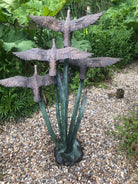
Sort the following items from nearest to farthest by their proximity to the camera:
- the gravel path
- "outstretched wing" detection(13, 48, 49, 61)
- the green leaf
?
"outstretched wing" detection(13, 48, 49, 61) < the gravel path < the green leaf

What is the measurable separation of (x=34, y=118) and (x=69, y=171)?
96 cm

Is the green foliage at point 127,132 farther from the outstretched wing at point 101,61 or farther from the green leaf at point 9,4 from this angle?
the green leaf at point 9,4

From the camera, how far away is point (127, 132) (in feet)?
6.48

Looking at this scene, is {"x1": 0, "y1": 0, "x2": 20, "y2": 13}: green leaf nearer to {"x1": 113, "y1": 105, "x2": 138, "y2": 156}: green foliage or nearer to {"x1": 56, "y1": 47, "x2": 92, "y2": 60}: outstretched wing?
{"x1": 56, "y1": 47, "x2": 92, "y2": 60}: outstretched wing

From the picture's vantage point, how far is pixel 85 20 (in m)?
1.02

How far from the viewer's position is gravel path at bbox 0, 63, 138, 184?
156 cm

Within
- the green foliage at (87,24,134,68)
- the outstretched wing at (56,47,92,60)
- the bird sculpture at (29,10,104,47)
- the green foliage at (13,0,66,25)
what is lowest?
the green foliage at (87,24,134,68)

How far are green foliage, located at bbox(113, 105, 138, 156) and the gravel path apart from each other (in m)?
A: 0.08

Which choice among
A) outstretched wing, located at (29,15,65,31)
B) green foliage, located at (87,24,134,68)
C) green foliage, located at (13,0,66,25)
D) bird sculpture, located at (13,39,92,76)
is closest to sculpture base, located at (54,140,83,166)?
bird sculpture, located at (13,39,92,76)

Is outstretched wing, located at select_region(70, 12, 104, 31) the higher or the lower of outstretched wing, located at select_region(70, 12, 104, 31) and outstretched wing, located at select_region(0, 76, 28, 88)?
the higher

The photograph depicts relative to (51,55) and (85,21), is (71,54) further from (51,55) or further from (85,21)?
(85,21)

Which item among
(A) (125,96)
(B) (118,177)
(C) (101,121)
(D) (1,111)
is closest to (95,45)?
(A) (125,96)

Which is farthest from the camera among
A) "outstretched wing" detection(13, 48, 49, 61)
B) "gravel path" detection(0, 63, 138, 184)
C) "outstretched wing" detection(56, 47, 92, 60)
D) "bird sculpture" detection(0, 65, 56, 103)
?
"gravel path" detection(0, 63, 138, 184)

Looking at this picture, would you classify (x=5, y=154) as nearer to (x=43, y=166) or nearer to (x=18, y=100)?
(x=43, y=166)
